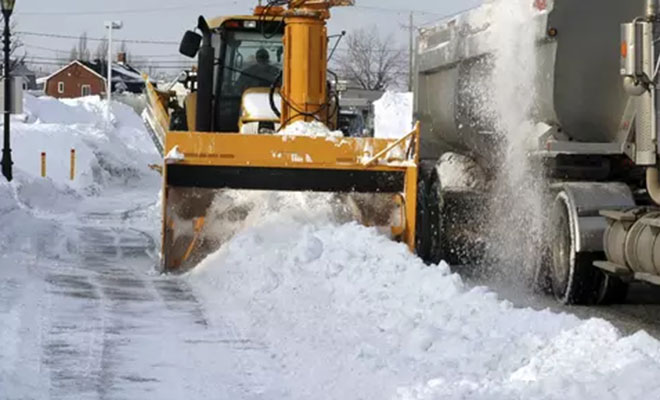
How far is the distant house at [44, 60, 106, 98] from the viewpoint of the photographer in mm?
101312

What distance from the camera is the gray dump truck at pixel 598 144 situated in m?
9.45

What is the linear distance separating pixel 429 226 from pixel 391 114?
27.9m

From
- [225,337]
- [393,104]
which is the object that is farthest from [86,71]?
[225,337]

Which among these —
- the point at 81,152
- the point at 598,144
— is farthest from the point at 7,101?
the point at 598,144

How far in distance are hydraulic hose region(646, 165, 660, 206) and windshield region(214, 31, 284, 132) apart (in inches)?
218

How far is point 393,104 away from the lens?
42.8 metres

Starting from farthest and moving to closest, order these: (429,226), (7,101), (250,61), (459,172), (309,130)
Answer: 1. (7,101)
2. (250,61)
3. (429,226)
4. (459,172)
5. (309,130)

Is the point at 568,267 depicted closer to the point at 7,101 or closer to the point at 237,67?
the point at 237,67

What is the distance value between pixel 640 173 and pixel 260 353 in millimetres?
4428

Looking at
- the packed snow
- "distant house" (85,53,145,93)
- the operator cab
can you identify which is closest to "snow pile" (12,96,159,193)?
the operator cab

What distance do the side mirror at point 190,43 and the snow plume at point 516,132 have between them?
10.1ft

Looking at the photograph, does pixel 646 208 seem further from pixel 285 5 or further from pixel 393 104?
pixel 393 104

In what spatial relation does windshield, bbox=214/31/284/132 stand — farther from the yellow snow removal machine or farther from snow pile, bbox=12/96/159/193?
snow pile, bbox=12/96/159/193

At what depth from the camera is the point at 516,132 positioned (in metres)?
11.5
